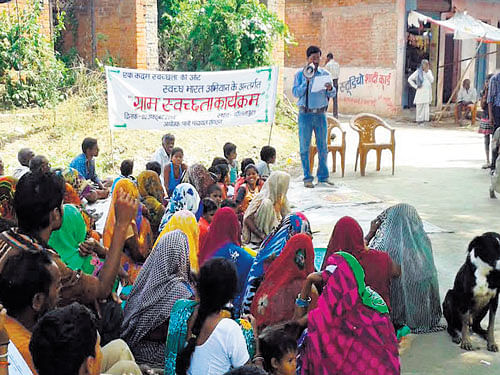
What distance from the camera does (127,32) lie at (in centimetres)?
1397

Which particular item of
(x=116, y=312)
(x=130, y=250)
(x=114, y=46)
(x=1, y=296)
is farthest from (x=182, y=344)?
(x=114, y=46)

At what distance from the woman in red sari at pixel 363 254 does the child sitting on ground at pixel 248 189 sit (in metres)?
2.80

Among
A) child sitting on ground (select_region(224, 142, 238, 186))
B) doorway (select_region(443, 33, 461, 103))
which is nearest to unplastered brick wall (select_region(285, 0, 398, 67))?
doorway (select_region(443, 33, 461, 103))

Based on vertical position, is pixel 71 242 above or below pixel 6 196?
below

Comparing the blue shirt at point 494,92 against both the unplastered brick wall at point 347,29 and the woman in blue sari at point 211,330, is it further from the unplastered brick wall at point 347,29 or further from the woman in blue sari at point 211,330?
the unplastered brick wall at point 347,29

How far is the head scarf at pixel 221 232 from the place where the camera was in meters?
4.60

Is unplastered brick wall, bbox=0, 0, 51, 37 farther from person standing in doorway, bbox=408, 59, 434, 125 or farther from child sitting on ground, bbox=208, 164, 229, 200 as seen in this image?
person standing in doorway, bbox=408, 59, 434, 125

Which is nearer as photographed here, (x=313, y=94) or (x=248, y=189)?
(x=248, y=189)

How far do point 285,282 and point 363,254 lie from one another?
682mm

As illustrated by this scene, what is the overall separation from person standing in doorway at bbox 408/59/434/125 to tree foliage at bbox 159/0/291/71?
5.60 m

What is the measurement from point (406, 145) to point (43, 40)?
27.1ft

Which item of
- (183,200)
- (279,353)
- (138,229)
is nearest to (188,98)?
(183,200)

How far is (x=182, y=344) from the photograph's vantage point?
329 cm

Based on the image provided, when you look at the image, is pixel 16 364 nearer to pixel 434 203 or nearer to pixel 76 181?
pixel 76 181
